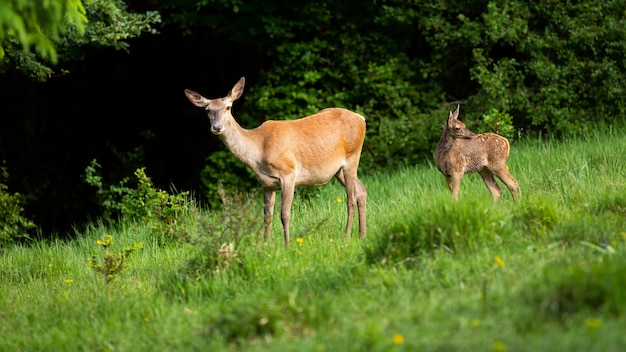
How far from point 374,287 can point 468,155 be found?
3.46m

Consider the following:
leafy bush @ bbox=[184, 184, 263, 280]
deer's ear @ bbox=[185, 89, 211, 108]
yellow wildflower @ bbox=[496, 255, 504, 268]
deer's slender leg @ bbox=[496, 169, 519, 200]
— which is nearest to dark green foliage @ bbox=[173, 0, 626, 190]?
deer's slender leg @ bbox=[496, 169, 519, 200]

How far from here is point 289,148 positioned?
9.59 meters

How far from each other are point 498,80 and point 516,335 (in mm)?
9246

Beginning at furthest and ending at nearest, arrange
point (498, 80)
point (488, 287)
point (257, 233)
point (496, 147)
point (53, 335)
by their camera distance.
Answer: point (498, 80)
point (496, 147)
point (257, 233)
point (53, 335)
point (488, 287)

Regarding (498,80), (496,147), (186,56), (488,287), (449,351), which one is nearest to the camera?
(449,351)

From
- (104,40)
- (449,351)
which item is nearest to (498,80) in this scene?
(104,40)

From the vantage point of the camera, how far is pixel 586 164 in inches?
412

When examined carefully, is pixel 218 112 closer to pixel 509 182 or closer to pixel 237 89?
pixel 237 89

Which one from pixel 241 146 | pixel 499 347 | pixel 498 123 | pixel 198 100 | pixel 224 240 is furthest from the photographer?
pixel 498 123

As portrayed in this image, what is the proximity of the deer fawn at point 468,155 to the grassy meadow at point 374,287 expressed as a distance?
53 centimetres

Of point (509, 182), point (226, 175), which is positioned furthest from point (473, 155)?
point (226, 175)

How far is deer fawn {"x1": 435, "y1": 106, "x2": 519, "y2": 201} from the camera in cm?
1000

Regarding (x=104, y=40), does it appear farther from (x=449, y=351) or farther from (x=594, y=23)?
(x=449, y=351)

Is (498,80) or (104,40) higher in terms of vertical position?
(104,40)
